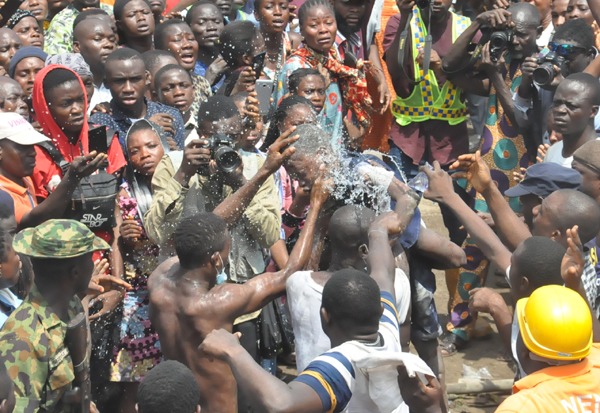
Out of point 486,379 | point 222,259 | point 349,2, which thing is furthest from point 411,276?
point 349,2

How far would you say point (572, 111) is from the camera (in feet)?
20.3

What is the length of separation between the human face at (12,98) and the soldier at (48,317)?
2.05 metres

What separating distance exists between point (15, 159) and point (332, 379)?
8.27 ft

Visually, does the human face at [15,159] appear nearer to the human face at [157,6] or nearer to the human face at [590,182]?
the human face at [590,182]

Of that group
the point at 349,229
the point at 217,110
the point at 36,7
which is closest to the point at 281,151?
the point at 349,229

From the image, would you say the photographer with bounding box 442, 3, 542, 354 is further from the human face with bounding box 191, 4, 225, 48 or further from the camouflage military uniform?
the camouflage military uniform

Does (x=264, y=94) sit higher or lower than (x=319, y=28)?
lower

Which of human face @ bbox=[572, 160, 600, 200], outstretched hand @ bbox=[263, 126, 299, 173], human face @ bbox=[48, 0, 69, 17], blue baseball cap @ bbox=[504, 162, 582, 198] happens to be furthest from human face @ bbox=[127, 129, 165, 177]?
human face @ bbox=[48, 0, 69, 17]

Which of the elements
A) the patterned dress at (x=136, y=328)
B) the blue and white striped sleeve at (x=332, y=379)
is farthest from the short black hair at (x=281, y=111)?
the blue and white striped sleeve at (x=332, y=379)

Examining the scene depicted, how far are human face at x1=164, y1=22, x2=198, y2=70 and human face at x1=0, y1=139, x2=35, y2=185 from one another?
2.38 metres

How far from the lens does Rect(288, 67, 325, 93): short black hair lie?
22.1 ft

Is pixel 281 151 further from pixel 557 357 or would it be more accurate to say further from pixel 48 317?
pixel 557 357

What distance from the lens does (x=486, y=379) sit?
258 inches

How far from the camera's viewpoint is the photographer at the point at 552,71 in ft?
22.7
